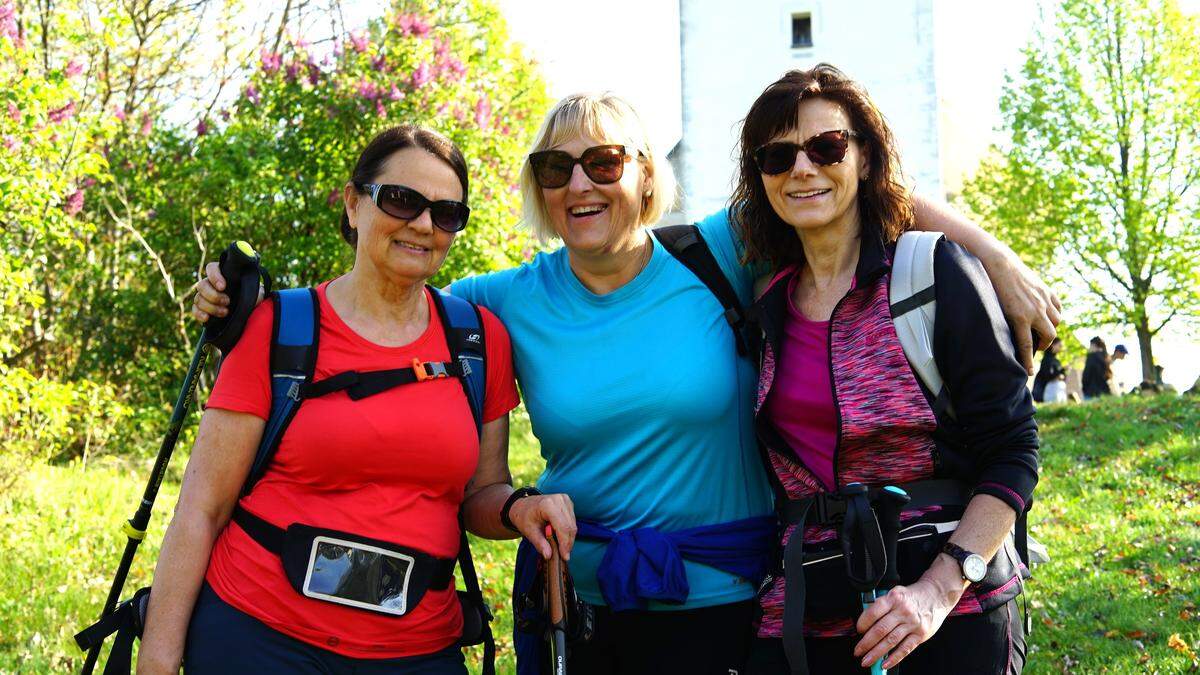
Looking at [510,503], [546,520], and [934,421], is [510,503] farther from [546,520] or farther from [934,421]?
[934,421]

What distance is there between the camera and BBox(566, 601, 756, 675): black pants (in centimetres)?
327

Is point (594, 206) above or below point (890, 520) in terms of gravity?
above

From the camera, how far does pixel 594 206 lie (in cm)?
356

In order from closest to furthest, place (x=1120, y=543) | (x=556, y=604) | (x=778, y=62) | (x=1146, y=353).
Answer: (x=556, y=604) < (x=1120, y=543) < (x=1146, y=353) < (x=778, y=62)

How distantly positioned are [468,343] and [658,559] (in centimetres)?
81

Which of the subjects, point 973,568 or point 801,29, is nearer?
point 973,568

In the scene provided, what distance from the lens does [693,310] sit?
11.3 ft

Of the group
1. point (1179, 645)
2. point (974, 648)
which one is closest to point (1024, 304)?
point (974, 648)

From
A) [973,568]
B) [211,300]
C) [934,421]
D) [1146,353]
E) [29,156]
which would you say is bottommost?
[1146,353]

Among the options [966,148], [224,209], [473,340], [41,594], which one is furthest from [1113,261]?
[966,148]

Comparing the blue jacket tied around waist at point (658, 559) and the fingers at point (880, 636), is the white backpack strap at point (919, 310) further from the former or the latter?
the blue jacket tied around waist at point (658, 559)

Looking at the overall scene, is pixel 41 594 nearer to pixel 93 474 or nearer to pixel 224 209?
pixel 93 474

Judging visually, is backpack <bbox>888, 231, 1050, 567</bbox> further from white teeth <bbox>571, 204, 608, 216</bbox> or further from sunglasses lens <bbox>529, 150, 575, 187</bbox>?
sunglasses lens <bbox>529, 150, 575, 187</bbox>

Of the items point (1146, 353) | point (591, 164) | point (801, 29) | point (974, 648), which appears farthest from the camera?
point (801, 29)
